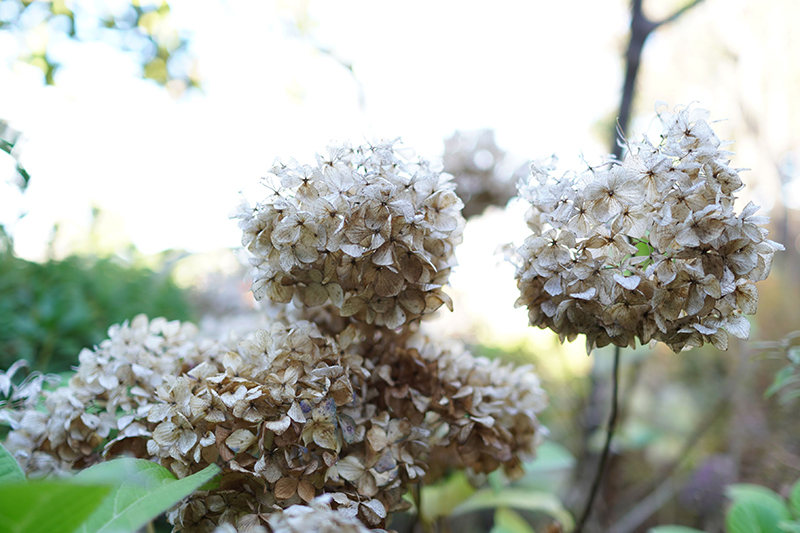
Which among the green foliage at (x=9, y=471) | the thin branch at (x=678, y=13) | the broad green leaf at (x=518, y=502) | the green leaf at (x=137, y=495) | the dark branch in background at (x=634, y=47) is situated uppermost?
the thin branch at (x=678, y=13)

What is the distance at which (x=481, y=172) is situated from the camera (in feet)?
4.44

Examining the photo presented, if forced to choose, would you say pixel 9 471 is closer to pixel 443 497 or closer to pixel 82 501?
pixel 82 501

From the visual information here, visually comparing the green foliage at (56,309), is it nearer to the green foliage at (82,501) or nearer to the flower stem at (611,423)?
the green foliage at (82,501)

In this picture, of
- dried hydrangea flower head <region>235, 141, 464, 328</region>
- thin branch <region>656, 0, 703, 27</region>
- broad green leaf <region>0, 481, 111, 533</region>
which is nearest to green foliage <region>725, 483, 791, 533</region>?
dried hydrangea flower head <region>235, 141, 464, 328</region>

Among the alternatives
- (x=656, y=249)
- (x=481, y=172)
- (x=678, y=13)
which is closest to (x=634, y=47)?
(x=678, y=13)

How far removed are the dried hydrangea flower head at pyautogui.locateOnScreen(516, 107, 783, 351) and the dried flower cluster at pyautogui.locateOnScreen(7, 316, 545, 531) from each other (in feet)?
0.63

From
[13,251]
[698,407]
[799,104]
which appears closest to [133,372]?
[13,251]

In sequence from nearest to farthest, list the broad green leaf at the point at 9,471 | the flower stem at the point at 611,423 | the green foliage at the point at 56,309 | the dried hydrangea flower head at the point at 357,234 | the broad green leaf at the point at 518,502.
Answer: the broad green leaf at the point at 9,471 < the dried hydrangea flower head at the point at 357,234 < the flower stem at the point at 611,423 < the green foliage at the point at 56,309 < the broad green leaf at the point at 518,502

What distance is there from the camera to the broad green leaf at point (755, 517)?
2.46ft

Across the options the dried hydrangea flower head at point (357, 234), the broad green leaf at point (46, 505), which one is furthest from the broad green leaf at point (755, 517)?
the broad green leaf at point (46, 505)

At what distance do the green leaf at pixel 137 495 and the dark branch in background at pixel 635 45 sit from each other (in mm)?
1214

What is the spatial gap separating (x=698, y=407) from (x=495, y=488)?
184 cm

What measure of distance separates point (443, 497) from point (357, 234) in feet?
2.50

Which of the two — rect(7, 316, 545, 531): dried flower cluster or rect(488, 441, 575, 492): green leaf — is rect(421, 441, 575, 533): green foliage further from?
rect(7, 316, 545, 531): dried flower cluster
